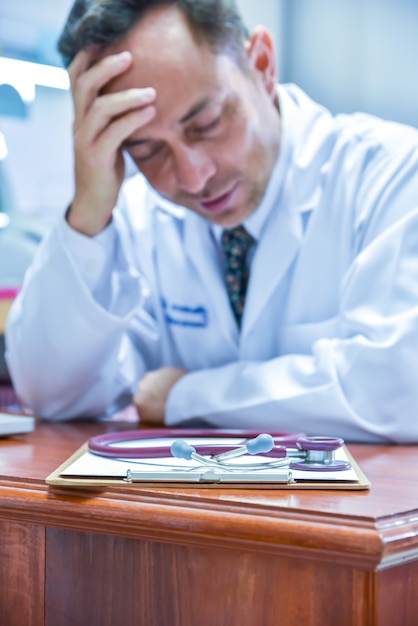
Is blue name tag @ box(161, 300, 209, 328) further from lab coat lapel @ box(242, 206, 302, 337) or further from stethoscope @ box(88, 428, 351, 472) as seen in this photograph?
stethoscope @ box(88, 428, 351, 472)

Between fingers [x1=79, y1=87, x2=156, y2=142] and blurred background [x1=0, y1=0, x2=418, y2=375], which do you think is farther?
blurred background [x1=0, y1=0, x2=418, y2=375]

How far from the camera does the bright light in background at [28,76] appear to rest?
181cm

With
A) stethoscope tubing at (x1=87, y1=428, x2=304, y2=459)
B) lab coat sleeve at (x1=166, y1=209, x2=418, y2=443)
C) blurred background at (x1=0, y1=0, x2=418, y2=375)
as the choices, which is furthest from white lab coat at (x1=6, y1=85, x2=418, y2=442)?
blurred background at (x1=0, y1=0, x2=418, y2=375)

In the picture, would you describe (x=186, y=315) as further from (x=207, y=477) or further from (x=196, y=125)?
(x=207, y=477)

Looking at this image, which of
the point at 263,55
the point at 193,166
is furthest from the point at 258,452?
the point at 263,55

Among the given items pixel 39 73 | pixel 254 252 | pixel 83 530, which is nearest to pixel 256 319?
pixel 254 252

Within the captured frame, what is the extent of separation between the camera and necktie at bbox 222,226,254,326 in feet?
4.01

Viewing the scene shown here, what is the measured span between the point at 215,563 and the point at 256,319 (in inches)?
24.5

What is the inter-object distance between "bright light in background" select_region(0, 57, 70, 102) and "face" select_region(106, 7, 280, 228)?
2.45 ft

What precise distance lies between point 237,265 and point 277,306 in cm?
10


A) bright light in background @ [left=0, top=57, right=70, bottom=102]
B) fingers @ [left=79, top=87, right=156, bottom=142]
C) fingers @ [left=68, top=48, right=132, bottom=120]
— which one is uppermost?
fingers @ [left=68, top=48, right=132, bottom=120]

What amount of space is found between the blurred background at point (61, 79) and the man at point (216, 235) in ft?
2.01

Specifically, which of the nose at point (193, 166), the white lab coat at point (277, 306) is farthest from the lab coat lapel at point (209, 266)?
the nose at point (193, 166)

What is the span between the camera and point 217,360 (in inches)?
49.6
